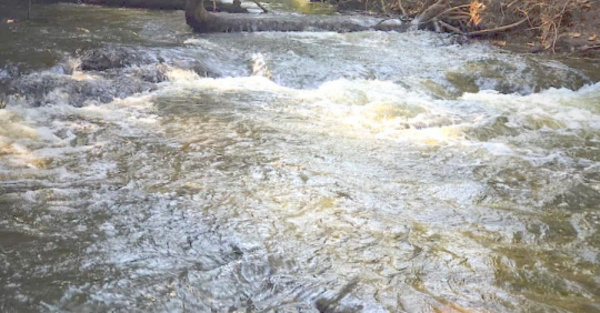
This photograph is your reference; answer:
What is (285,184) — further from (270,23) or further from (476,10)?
(476,10)

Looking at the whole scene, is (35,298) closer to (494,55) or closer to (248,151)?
(248,151)

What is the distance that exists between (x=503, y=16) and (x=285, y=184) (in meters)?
9.78

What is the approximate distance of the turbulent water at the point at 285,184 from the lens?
3.09m

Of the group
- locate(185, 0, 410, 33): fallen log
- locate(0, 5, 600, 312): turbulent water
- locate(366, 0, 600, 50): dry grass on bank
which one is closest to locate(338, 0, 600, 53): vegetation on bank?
locate(366, 0, 600, 50): dry grass on bank

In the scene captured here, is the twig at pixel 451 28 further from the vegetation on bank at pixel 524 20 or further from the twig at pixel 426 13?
the twig at pixel 426 13

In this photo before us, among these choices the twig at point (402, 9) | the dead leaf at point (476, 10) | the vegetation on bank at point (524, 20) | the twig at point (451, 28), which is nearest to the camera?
the vegetation on bank at point (524, 20)

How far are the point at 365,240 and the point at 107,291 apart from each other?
168 centimetres

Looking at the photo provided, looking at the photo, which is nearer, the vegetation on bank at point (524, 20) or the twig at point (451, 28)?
the vegetation on bank at point (524, 20)

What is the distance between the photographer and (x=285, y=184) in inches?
177

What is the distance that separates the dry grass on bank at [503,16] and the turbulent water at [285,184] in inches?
113

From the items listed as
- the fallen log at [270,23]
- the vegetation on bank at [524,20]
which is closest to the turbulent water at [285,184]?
the fallen log at [270,23]

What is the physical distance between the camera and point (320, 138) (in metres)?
5.78

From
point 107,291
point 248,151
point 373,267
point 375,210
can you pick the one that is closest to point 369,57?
point 248,151

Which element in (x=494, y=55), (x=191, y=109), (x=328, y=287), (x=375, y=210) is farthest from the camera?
(x=494, y=55)
